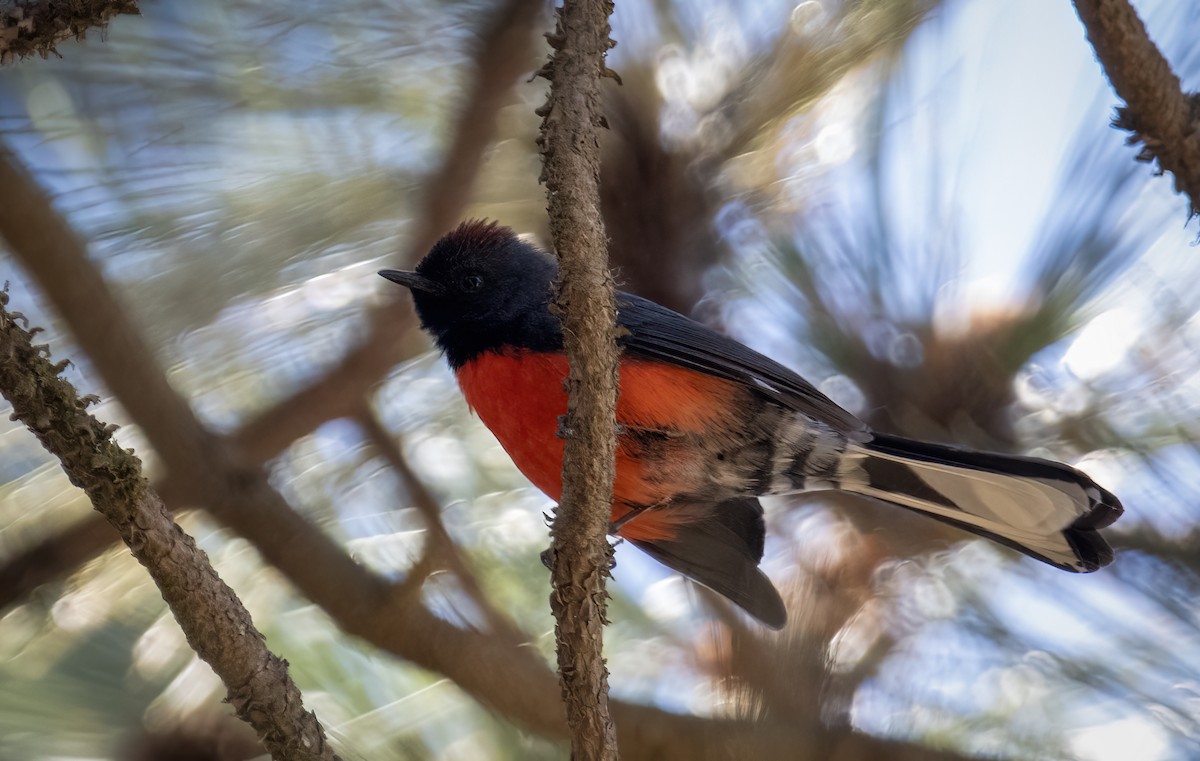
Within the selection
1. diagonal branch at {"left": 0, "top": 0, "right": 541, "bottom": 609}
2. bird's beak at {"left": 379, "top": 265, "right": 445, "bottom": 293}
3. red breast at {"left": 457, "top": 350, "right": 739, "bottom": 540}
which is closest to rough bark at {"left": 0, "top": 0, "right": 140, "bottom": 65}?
diagonal branch at {"left": 0, "top": 0, "right": 541, "bottom": 609}

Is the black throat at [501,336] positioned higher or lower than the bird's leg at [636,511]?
higher

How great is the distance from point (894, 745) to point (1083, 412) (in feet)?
2.98

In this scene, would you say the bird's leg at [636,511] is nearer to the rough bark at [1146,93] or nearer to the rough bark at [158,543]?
the rough bark at [158,543]

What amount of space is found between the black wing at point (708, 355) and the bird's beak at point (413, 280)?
0.50 metres

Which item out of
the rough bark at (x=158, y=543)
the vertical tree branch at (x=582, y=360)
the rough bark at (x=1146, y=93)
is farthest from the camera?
the rough bark at (x=1146, y=93)

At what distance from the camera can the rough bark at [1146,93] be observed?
175 cm

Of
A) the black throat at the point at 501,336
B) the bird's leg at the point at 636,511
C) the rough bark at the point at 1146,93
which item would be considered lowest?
the bird's leg at the point at 636,511

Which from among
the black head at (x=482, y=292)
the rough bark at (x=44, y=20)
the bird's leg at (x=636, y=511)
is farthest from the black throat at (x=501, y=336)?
the rough bark at (x=44, y=20)

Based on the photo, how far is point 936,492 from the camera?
7.61 ft

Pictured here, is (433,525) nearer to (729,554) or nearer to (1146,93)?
(729,554)

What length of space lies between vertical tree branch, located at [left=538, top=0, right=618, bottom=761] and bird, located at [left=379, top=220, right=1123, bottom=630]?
1.67ft

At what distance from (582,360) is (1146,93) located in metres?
1.12

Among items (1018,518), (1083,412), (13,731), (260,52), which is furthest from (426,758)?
(1083,412)

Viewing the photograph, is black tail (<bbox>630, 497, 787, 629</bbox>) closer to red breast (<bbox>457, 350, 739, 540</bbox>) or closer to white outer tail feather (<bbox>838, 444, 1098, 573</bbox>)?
red breast (<bbox>457, 350, 739, 540</bbox>)
